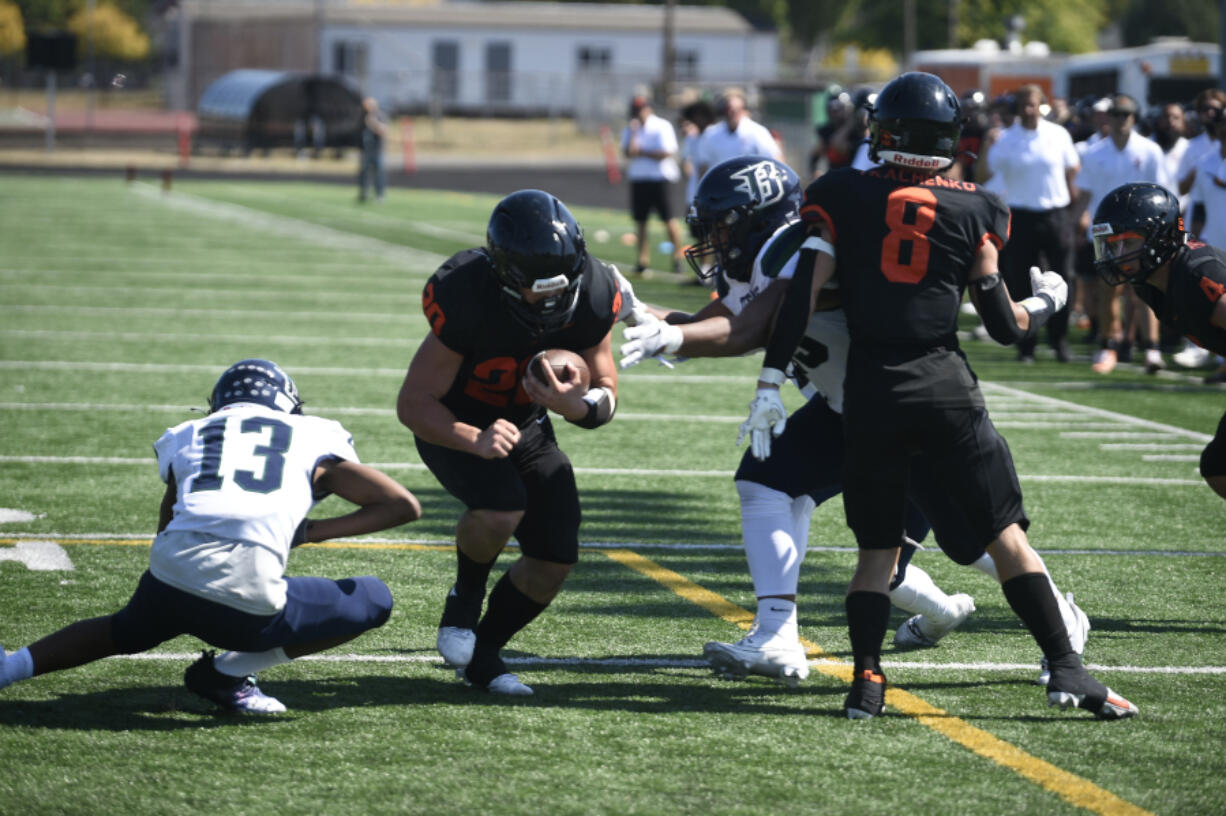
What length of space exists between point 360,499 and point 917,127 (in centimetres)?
196

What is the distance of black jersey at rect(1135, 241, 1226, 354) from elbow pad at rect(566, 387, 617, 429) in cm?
194

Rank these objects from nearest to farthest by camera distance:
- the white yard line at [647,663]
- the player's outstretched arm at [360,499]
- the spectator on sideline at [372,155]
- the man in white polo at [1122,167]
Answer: the player's outstretched arm at [360,499]
the white yard line at [647,663]
the man in white polo at [1122,167]
the spectator on sideline at [372,155]

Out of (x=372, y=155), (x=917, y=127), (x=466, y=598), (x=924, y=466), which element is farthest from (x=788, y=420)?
(x=372, y=155)

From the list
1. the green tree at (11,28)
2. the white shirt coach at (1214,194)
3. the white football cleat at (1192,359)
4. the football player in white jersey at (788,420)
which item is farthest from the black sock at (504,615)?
the green tree at (11,28)

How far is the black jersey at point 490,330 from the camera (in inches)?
185

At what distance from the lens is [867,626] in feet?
15.4

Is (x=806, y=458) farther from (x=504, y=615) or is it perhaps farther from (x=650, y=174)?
(x=650, y=174)

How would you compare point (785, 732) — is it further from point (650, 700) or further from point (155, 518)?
point (155, 518)

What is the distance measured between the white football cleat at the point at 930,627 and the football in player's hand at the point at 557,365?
5.37ft

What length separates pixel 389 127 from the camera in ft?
187

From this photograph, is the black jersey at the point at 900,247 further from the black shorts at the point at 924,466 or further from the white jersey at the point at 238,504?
the white jersey at the point at 238,504

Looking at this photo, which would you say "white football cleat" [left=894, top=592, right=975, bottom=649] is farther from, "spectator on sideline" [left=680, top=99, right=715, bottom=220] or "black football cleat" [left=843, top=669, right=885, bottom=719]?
Result: "spectator on sideline" [left=680, top=99, right=715, bottom=220]

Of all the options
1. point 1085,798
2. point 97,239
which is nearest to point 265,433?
point 1085,798

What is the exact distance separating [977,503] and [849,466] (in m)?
0.39
